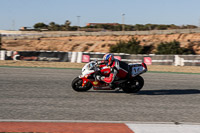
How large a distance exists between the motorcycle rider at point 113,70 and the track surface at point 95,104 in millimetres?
592

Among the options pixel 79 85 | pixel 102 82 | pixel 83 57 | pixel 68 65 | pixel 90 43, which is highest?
pixel 90 43

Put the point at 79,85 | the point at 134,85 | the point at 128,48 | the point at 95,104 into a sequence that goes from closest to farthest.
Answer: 1. the point at 95,104
2. the point at 79,85
3. the point at 134,85
4. the point at 128,48

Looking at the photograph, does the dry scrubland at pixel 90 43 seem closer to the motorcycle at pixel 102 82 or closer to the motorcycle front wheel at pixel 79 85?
the motorcycle at pixel 102 82

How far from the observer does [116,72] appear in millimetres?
10930

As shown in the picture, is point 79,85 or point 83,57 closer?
point 79,85

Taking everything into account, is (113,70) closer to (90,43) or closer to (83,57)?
(83,57)

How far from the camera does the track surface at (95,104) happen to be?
25.8 feet

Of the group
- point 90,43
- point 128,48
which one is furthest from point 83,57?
point 90,43

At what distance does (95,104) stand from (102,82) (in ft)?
6.47

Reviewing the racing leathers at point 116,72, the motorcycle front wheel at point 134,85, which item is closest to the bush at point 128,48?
the motorcycle front wheel at point 134,85

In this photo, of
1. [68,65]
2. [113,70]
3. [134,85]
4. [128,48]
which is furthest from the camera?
[128,48]

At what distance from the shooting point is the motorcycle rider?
10.8 metres

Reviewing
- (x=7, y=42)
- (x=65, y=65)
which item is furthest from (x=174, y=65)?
(x=7, y=42)

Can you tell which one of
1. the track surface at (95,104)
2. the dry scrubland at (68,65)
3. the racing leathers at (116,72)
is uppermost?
the racing leathers at (116,72)
